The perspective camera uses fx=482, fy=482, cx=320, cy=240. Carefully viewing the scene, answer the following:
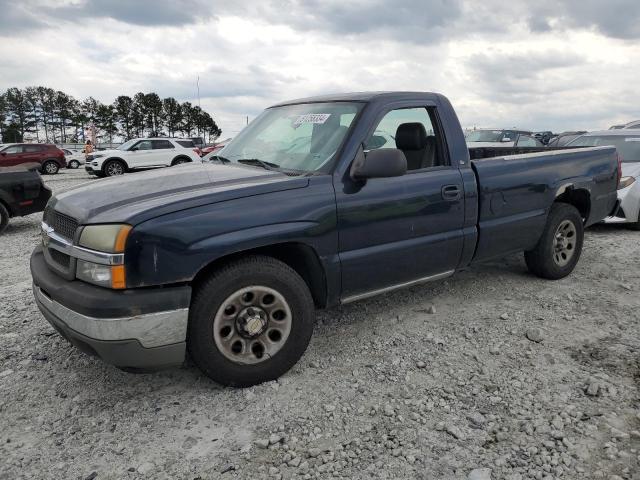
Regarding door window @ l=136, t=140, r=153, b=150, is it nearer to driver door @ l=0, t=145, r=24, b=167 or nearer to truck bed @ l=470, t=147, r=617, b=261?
driver door @ l=0, t=145, r=24, b=167

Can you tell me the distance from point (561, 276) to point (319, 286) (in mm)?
2951

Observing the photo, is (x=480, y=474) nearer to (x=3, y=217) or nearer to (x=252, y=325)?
(x=252, y=325)

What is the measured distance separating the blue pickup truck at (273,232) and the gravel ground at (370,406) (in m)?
0.34

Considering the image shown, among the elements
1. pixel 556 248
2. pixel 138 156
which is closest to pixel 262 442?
pixel 556 248

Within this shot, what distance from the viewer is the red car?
20.5m

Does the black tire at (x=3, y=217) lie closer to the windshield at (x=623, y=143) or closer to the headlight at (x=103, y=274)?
the headlight at (x=103, y=274)

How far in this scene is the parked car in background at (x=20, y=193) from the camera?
7.68 meters

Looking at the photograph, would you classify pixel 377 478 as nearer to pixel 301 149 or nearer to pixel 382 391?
pixel 382 391

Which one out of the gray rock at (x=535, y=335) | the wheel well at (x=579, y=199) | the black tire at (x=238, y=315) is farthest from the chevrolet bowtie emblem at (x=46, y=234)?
the wheel well at (x=579, y=199)

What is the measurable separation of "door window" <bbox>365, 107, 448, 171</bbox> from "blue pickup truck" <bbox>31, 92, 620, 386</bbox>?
1cm

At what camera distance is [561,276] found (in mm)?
4820

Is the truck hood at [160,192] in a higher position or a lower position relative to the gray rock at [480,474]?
higher

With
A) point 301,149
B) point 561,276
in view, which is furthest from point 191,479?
point 561,276

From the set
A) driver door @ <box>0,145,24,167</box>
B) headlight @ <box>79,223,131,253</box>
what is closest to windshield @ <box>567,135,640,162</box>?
headlight @ <box>79,223,131,253</box>
